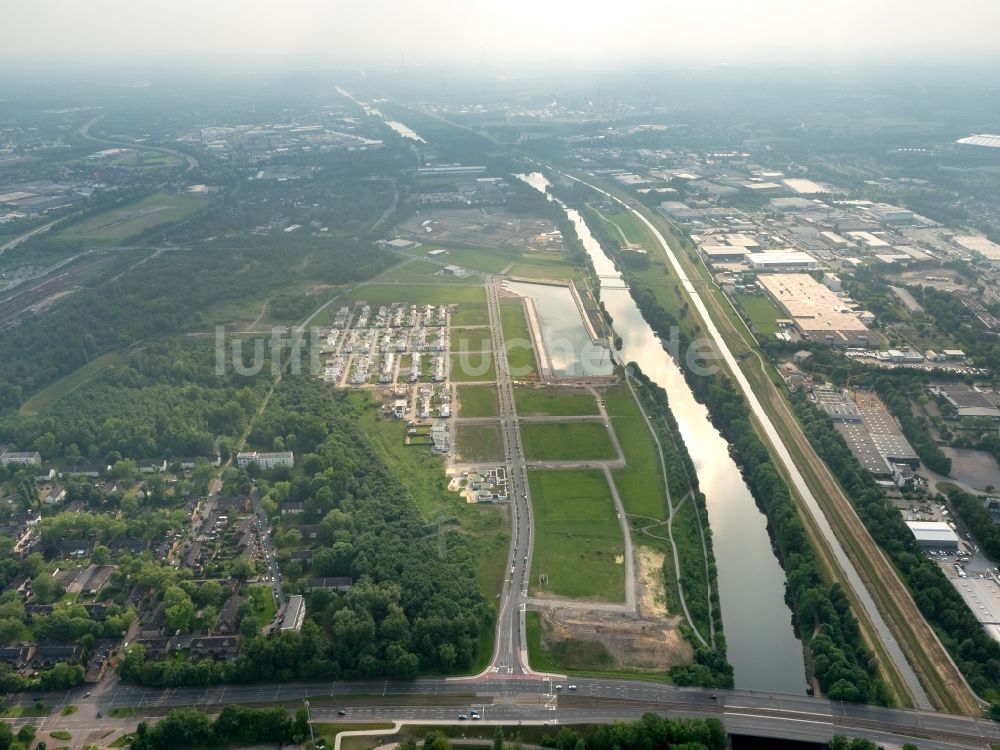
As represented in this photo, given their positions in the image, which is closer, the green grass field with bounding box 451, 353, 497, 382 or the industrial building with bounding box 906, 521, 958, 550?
the industrial building with bounding box 906, 521, 958, 550

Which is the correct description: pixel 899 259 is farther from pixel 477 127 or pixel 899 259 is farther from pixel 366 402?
pixel 477 127

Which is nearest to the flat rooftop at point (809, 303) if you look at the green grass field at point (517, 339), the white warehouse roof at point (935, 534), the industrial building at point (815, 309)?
the industrial building at point (815, 309)

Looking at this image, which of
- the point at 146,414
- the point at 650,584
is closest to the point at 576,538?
the point at 650,584

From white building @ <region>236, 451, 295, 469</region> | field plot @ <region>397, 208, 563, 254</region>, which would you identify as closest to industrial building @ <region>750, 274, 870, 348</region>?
field plot @ <region>397, 208, 563, 254</region>

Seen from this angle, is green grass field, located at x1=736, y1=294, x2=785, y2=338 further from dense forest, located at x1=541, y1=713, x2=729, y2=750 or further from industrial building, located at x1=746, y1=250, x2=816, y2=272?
dense forest, located at x1=541, y1=713, x2=729, y2=750

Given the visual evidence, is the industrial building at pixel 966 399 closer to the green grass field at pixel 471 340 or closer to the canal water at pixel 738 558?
the canal water at pixel 738 558

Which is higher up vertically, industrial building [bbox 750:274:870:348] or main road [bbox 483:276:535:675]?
industrial building [bbox 750:274:870:348]

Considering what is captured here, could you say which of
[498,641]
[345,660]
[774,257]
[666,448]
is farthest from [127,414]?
[774,257]
